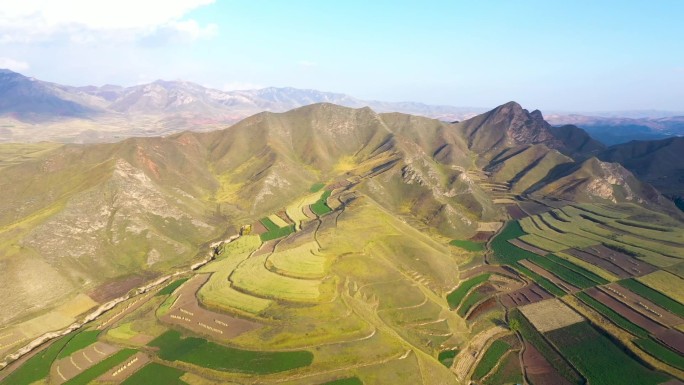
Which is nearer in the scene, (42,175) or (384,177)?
(42,175)

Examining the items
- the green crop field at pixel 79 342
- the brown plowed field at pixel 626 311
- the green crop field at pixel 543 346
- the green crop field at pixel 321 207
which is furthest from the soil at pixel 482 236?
the green crop field at pixel 79 342

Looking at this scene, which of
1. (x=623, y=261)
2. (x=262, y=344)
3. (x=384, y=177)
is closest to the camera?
(x=262, y=344)

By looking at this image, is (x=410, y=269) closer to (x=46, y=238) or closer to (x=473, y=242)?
(x=473, y=242)

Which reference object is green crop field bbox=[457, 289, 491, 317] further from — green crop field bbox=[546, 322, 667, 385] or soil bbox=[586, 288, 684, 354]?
soil bbox=[586, 288, 684, 354]

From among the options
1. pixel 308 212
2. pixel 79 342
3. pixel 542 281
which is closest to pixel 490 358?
pixel 542 281

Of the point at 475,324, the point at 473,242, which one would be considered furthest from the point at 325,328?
the point at 473,242

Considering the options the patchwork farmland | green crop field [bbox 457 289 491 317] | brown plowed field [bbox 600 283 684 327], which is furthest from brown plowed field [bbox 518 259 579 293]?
green crop field [bbox 457 289 491 317]
